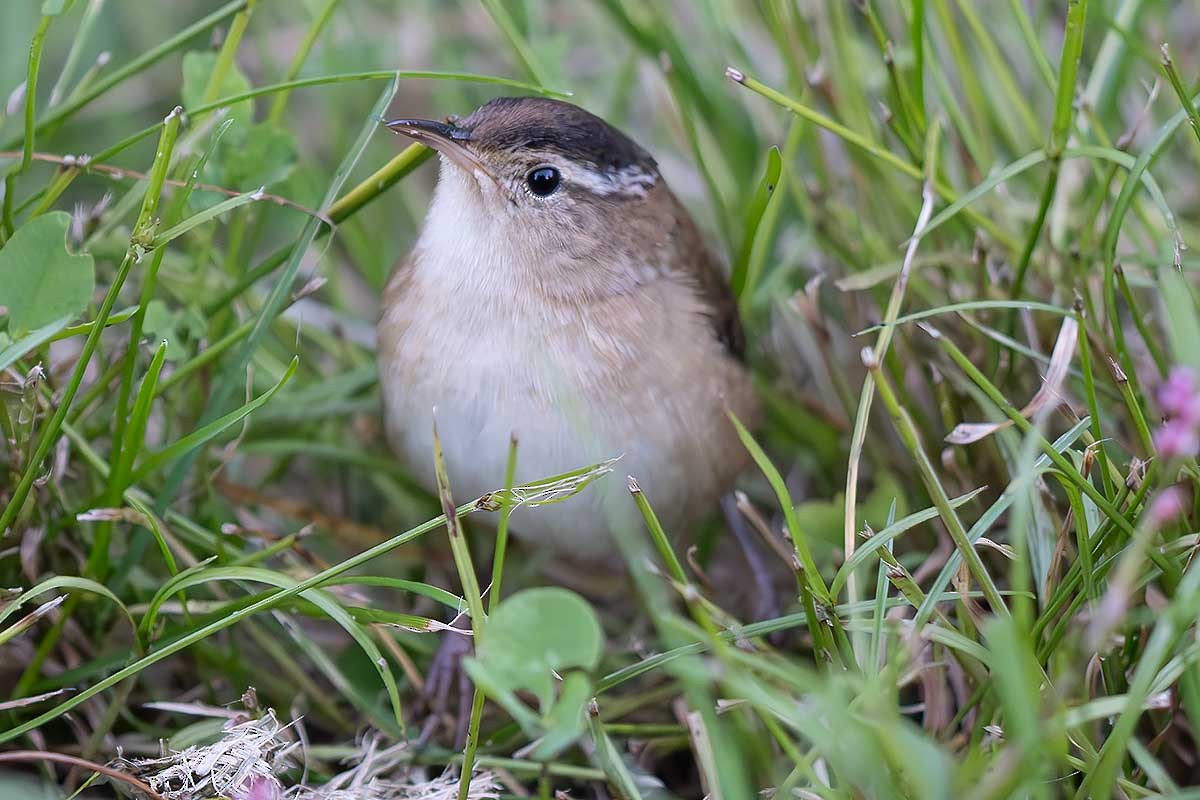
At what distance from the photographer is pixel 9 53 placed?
4.16 m

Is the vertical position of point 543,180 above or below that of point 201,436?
above

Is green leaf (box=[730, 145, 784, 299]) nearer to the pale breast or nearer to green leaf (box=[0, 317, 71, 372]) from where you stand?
the pale breast

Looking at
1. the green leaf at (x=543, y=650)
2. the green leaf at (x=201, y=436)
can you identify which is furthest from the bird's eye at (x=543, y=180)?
the green leaf at (x=543, y=650)

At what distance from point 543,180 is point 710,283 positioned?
631 millimetres

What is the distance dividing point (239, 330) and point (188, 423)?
527 millimetres

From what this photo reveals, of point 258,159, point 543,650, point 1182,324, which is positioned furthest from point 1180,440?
point 258,159

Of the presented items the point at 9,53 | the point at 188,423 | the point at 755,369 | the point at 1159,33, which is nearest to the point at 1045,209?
the point at 755,369

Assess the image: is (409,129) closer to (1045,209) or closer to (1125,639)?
(1045,209)

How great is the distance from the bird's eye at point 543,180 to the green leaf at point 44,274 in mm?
989

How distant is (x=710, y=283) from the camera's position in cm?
325

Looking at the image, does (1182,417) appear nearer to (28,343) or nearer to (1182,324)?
(1182,324)

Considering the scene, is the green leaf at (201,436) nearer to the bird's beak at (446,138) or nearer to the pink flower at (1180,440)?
the bird's beak at (446,138)

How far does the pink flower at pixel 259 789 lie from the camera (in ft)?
7.15

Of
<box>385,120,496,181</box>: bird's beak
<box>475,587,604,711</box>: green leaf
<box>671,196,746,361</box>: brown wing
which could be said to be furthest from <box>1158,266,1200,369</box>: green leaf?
<box>385,120,496,181</box>: bird's beak
